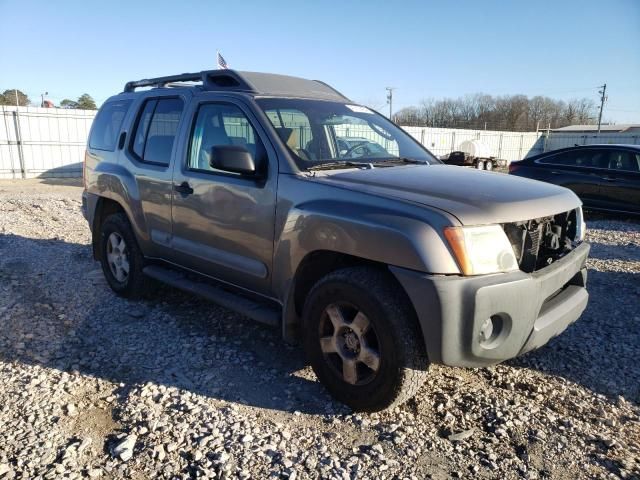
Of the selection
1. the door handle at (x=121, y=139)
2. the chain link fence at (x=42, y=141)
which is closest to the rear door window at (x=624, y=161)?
the door handle at (x=121, y=139)

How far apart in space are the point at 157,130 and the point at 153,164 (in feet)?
1.16

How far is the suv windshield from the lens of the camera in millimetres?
3498

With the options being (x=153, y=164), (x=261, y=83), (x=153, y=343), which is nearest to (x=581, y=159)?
(x=261, y=83)

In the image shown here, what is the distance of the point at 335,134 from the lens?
12.6ft

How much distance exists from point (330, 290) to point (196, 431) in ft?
3.55

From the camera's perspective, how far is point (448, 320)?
2.48m

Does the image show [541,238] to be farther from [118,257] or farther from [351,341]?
[118,257]

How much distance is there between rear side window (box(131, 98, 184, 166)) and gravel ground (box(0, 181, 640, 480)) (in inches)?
57.0

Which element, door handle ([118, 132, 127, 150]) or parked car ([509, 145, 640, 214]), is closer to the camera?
door handle ([118, 132, 127, 150])

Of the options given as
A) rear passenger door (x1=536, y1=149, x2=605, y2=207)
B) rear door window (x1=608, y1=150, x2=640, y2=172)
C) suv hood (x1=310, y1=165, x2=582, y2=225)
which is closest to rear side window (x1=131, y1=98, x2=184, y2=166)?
suv hood (x1=310, y1=165, x2=582, y2=225)

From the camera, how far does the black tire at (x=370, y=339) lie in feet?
8.71

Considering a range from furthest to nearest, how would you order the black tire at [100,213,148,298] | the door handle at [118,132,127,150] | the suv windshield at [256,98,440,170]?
the door handle at [118,132,127,150] < the black tire at [100,213,148,298] < the suv windshield at [256,98,440,170]

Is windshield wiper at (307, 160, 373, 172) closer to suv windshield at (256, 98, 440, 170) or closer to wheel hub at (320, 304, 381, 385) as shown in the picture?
suv windshield at (256, 98, 440, 170)


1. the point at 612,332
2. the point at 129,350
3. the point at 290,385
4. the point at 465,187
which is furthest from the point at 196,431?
the point at 612,332
